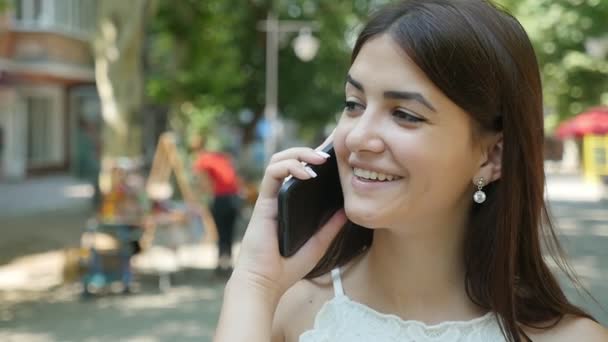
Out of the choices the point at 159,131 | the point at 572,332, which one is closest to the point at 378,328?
the point at 572,332

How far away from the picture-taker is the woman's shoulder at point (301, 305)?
1740mm

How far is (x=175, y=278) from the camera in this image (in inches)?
380

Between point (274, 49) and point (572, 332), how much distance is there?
21628 millimetres

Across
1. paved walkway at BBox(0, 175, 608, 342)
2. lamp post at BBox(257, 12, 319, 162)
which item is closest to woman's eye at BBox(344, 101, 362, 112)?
paved walkway at BBox(0, 175, 608, 342)

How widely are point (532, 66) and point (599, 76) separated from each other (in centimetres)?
2569

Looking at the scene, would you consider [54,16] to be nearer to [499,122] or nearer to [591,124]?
[591,124]

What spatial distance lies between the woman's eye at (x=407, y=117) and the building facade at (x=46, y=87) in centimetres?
2054

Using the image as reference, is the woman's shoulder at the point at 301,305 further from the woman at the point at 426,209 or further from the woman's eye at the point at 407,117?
the woman's eye at the point at 407,117

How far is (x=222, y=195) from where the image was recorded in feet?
31.6

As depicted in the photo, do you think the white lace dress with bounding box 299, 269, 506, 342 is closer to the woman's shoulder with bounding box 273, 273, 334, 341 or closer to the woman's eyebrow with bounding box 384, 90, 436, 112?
the woman's shoulder with bounding box 273, 273, 334, 341

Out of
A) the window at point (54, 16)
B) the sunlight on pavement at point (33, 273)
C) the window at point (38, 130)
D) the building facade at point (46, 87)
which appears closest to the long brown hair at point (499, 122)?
the sunlight on pavement at point (33, 273)

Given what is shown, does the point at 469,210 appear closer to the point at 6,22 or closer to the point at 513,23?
the point at 513,23

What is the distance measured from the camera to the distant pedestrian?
31.4 feet

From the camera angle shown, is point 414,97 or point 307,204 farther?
point 307,204
